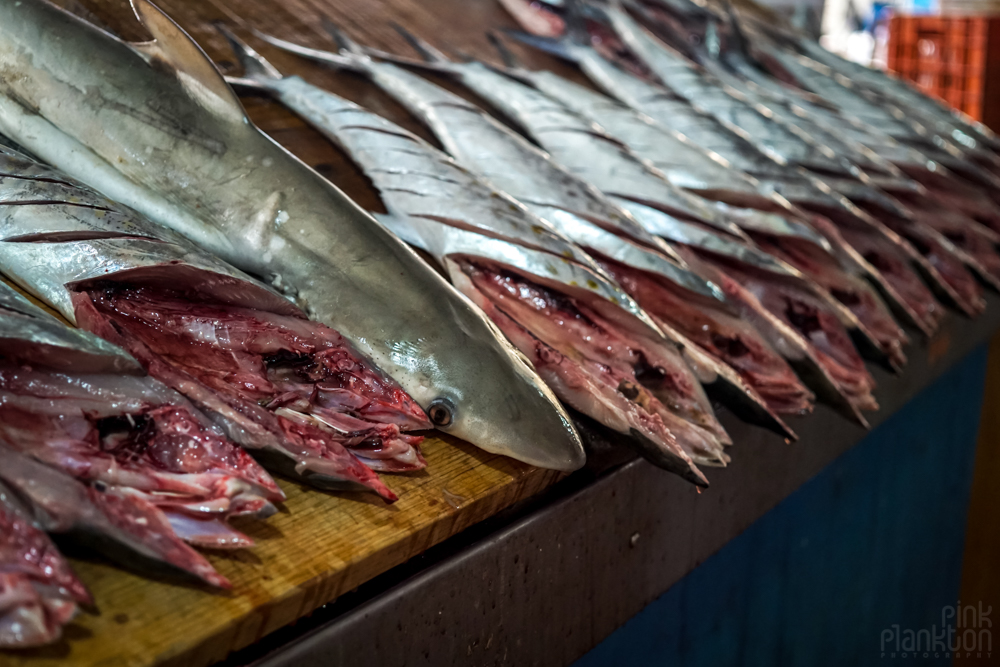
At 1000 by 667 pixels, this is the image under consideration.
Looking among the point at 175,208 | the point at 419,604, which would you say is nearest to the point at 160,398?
the point at 419,604

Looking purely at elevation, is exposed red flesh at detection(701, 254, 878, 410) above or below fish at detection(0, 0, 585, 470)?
below

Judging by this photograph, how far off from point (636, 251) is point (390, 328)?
2.53ft

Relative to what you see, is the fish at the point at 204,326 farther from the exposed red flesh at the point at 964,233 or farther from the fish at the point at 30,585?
the exposed red flesh at the point at 964,233

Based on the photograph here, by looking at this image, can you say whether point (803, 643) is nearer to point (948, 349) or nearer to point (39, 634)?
point (948, 349)

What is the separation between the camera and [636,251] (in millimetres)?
2016

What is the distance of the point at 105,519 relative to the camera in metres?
0.95

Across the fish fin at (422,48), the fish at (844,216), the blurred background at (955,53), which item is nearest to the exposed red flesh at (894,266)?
the fish at (844,216)

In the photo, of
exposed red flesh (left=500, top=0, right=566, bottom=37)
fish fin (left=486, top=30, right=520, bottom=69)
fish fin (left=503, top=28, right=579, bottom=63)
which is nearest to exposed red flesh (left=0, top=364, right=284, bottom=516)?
fish fin (left=486, top=30, right=520, bottom=69)

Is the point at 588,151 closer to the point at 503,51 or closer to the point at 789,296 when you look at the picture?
the point at 789,296

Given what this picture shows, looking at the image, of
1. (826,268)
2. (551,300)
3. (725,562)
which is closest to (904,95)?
(826,268)

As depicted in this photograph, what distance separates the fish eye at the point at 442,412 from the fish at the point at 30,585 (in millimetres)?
610

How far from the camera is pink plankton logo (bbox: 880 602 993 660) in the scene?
127 inches

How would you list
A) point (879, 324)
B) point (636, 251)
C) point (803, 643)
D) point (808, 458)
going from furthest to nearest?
point (803, 643) → point (879, 324) → point (808, 458) → point (636, 251)

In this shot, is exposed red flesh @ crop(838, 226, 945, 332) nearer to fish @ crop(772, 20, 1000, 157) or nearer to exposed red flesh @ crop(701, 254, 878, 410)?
exposed red flesh @ crop(701, 254, 878, 410)
